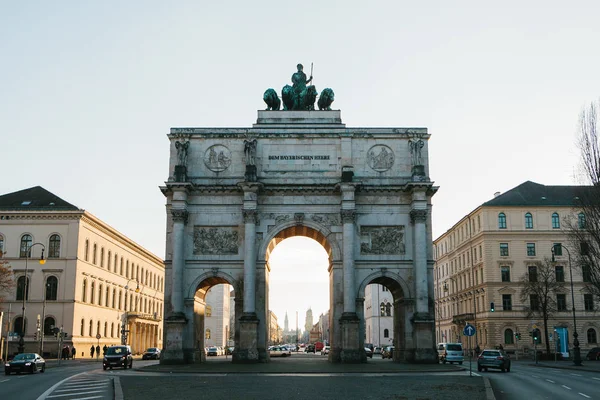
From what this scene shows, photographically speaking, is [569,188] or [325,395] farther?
[569,188]

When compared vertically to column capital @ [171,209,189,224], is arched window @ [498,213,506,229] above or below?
above

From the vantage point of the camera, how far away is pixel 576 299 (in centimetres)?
7181

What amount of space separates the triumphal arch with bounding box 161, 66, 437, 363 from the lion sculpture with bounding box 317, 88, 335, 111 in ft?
5.93

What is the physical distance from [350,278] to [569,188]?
143 ft

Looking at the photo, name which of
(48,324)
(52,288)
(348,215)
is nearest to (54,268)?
(52,288)

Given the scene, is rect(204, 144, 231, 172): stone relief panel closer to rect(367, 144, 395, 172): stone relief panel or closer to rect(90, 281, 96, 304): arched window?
rect(367, 144, 395, 172): stone relief panel

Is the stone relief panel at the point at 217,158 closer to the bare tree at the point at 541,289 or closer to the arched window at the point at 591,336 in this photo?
the bare tree at the point at 541,289

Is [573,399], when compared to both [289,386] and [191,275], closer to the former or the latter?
[289,386]

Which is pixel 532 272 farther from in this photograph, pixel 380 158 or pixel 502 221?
pixel 380 158

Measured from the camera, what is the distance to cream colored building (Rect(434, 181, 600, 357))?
71125mm

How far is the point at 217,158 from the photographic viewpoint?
4716 cm

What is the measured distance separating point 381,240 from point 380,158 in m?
5.54

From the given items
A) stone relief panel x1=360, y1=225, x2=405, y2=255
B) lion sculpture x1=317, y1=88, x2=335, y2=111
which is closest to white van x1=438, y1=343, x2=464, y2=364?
stone relief panel x1=360, y1=225, x2=405, y2=255

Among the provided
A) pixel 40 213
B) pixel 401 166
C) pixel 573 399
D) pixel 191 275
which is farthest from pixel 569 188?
pixel 573 399
